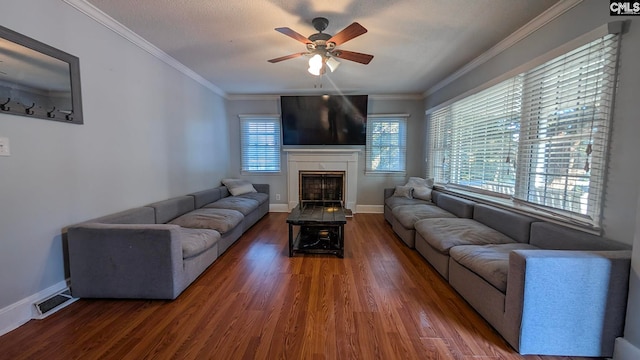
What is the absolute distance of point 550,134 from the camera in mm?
2264

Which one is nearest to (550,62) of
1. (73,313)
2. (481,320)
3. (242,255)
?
(481,320)

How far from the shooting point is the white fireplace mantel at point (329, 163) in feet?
17.8

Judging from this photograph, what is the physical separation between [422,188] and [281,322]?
11.7ft

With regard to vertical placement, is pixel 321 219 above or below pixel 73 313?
above

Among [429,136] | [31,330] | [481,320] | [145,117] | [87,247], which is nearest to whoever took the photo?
[31,330]

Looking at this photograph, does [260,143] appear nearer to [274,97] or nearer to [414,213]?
[274,97]

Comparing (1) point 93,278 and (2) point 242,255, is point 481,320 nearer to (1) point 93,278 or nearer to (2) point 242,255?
(2) point 242,255

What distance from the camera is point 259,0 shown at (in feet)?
7.02

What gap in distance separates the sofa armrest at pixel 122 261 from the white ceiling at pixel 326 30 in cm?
195

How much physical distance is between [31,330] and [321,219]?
2.49 meters

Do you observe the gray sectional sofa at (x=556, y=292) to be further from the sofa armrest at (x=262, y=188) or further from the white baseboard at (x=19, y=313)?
the sofa armrest at (x=262, y=188)

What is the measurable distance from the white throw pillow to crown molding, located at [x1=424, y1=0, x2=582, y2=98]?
5.97 feet

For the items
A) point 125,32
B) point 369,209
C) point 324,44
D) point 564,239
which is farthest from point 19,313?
point 369,209

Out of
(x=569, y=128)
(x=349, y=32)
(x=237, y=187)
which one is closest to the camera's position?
(x=569, y=128)
